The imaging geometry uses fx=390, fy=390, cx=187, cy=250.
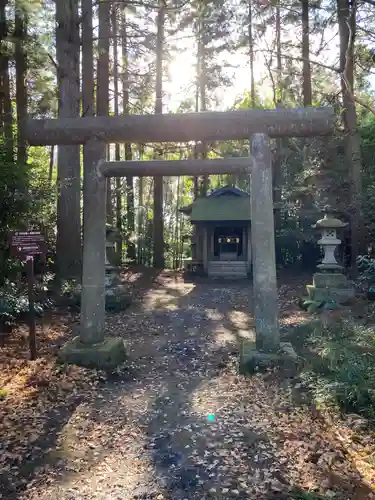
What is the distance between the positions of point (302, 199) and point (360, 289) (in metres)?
6.61

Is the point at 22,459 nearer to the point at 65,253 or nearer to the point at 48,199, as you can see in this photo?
the point at 48,199

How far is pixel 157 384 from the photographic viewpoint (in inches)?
238

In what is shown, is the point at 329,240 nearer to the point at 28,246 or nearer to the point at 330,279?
the point at 330,279

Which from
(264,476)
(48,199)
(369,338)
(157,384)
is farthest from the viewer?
(48,199)

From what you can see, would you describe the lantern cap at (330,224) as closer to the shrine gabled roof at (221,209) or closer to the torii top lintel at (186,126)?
the torii top lintel at (186,126)

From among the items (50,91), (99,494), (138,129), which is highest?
(50,91)

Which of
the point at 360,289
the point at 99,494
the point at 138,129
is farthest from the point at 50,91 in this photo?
the point at 99,494

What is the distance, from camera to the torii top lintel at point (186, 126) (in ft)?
19.4

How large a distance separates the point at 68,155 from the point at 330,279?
8383mm

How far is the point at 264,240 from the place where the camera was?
605 centimetres

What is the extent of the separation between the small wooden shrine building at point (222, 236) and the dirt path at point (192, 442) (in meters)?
11.3

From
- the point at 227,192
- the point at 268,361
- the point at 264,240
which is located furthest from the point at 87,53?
the point at 268,361

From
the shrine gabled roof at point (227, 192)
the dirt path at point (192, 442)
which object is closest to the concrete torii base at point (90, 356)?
the dirt path at point (192, 442)

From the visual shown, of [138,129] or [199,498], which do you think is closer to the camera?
[199,498]
